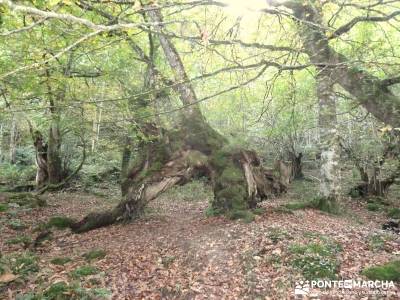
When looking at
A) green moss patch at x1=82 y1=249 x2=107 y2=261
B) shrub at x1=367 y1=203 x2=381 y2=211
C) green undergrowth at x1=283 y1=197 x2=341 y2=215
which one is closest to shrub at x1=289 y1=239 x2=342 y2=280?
green undergrowth at x1=283 y1=197 x2=341 y2=215

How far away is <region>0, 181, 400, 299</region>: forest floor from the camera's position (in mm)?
5582

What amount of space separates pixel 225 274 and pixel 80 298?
95.2 inches

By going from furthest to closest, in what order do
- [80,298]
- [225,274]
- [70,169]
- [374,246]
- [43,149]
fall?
1. [70,169]
2. [43,149]
3. [374,246]
4. [225,274]
5. [80,298]

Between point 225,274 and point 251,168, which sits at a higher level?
point 251,168

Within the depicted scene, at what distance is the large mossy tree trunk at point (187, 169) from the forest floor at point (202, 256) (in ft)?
1.48

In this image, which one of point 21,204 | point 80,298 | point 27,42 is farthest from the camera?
point 21,204

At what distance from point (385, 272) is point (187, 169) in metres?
5.47

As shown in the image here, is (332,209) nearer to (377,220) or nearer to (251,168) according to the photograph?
(377,220)

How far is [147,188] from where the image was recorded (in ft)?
30.5

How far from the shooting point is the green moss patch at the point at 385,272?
5.09 m

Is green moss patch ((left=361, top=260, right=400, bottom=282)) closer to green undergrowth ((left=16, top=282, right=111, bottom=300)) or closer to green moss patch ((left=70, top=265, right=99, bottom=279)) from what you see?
green undergrowth ((left=16, top=282, right=111, bottom=300))

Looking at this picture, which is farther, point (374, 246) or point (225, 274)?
point (374, 246)

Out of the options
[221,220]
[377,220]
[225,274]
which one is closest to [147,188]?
[221,220]

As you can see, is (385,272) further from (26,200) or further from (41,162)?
(41,162)
